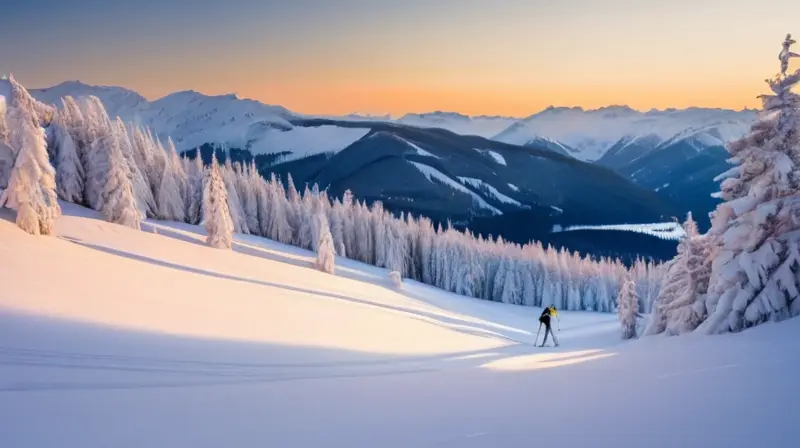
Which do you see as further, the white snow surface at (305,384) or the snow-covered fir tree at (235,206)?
the snow-covered fir tree at (235,206)

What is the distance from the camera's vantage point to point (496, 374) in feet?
36.1

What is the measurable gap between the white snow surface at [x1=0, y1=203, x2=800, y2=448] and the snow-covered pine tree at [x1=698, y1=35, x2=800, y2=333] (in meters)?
1.91

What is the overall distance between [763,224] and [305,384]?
44.5ft

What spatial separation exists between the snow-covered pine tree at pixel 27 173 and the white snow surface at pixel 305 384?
5948 millimetres

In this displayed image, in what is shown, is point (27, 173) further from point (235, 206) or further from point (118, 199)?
point (235, 206)

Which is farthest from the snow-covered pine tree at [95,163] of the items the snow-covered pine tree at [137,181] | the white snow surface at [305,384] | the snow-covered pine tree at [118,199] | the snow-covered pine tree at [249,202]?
the white snow surface at [305,384]

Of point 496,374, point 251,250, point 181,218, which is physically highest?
point 181,218

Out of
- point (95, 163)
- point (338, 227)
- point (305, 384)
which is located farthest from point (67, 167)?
point (305, 384)

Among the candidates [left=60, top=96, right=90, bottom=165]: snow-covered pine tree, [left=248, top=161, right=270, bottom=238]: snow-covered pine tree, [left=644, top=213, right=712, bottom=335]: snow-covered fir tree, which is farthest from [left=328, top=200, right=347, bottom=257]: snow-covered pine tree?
[left=644, top=213, right=712, bottom=335]: snow-covered fir tree

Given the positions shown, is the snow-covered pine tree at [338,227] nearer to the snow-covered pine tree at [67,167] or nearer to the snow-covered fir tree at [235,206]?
the snow-covered fir tree at [235,206]

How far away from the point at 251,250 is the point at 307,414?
49734 millimetres

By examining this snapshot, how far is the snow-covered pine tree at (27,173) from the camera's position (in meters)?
24.7

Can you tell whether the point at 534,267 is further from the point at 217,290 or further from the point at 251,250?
the point at 217,290

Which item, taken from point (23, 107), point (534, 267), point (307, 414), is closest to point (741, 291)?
point (307, 414)
